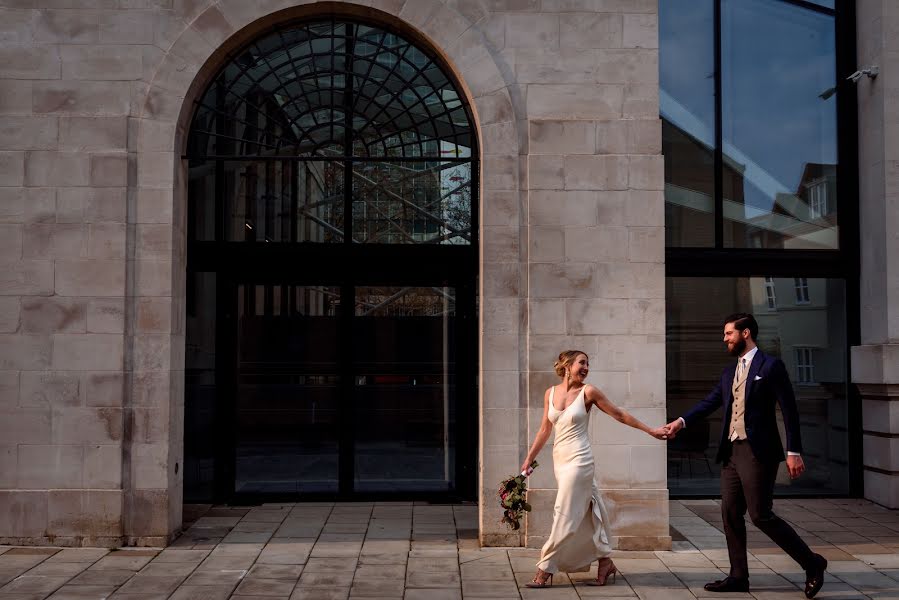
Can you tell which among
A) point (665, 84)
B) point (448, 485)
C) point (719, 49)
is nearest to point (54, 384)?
point (448, 485)

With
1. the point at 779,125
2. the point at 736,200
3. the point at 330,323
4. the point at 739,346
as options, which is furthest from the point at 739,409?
the point at 779,125

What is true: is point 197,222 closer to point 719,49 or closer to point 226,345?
point 226,345

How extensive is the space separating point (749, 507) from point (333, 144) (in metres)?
6.04

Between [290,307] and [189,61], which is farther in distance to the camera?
[290,307]

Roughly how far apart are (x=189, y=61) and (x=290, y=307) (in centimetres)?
332

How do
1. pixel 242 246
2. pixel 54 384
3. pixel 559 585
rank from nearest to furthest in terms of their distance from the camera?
pixel 559 585, pixel 54 384, pixel 242 246

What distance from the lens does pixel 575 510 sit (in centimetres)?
756

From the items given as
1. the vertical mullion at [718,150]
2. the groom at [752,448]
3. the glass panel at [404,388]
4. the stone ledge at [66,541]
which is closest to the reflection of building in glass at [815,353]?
the vertical mullion at [718,150]

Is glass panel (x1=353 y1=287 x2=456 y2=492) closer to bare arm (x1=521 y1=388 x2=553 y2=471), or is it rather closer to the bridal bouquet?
the bridal bouquet

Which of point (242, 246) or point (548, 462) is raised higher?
point (242, 246)

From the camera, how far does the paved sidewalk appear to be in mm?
7473

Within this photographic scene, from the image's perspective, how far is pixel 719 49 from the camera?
1166 cm

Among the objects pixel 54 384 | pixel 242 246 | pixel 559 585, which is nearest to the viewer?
pixel 559 585

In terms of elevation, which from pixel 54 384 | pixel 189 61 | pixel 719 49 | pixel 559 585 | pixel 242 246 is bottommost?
pixel 559 585
